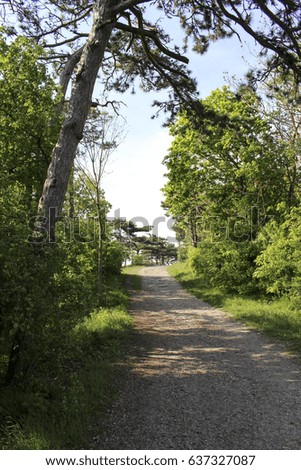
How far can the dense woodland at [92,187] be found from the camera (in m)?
4.47

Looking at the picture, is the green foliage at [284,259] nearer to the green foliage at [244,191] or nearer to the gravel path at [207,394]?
the green foliage at [244,191]

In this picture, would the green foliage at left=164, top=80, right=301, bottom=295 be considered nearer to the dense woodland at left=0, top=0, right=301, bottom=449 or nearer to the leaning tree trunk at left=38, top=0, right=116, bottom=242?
the dense woodland at left=0, top=0, right=301, bottom=449

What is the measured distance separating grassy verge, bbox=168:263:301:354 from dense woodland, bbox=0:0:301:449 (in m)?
0.59

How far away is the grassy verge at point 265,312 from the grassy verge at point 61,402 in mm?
4160

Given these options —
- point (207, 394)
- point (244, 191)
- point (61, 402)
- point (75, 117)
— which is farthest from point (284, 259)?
point (61, 402)

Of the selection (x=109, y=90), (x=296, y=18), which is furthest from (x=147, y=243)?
(x=296, y=18)

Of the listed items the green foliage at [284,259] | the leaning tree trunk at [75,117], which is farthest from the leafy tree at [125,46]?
the green foliage at [284,259]

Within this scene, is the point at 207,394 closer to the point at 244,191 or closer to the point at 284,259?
the point at 284,259

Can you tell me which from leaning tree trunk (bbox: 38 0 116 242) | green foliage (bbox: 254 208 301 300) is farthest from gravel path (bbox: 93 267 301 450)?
leaning tree trunk (bbox: 38 0 116 242)

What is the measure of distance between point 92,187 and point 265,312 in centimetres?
759

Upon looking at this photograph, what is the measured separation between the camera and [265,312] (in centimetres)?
1065

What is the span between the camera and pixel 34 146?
31.2 feet

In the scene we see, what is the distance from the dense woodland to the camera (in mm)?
4469
